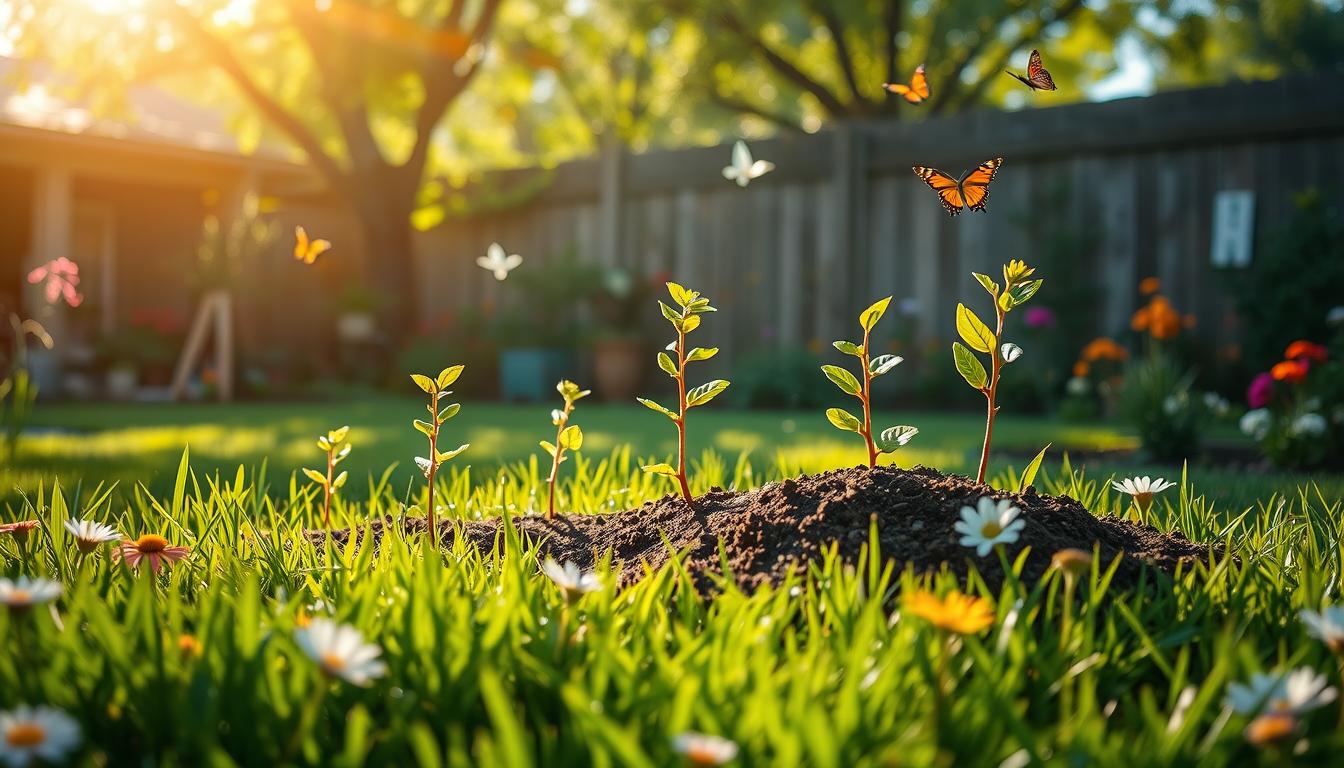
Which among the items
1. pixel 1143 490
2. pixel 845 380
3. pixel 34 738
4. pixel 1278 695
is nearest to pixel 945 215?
pixel 1143 490

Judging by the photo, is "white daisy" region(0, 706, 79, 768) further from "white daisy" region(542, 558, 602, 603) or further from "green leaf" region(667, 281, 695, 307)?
"green leaf" region(667, 281, 695, 307)

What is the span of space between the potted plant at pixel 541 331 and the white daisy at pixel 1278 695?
831 centimetres

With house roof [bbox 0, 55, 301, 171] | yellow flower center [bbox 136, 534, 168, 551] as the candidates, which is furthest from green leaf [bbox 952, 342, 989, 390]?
house roof [bbox 0, 55, 301, 171]

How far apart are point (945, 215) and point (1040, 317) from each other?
1.23m

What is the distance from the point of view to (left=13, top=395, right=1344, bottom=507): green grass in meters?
3.66

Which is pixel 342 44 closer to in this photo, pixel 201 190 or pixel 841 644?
pixel 201 190

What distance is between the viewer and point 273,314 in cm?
1172

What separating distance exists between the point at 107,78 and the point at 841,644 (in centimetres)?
927

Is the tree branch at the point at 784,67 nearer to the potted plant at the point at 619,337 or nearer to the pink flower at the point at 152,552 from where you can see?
the potted plant at the point at 619,337

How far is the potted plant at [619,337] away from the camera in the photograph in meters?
9.14

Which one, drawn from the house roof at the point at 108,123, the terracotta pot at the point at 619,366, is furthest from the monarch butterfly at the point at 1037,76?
the house roof at the point at 108,123

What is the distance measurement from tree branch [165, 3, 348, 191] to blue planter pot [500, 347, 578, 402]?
2.24m

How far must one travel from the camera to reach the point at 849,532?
5.68 ft

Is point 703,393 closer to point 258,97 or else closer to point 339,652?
point 339,652
